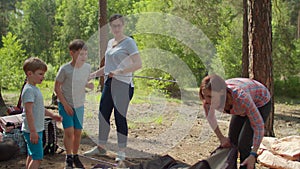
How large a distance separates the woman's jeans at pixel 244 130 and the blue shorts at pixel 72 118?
4.86 feet

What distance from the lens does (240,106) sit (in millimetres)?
2746

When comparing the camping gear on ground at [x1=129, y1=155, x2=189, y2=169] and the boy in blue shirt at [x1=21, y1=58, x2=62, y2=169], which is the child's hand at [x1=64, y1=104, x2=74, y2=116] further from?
the camping gear on ground at [x1=129, y1=155, x2=189, y2=169]

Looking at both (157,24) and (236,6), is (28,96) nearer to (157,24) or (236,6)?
(157,24)

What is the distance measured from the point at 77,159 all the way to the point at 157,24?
24.0 feet

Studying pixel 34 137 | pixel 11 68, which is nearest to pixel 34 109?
pixel 34 137

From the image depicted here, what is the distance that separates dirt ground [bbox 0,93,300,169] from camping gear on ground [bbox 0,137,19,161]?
0.06 m

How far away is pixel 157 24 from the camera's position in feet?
35.2

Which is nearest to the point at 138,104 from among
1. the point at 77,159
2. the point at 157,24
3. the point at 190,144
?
the point at 157,24

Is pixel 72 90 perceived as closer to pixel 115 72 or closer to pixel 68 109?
pixel 68 109

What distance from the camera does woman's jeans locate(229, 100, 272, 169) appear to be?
300 centimetres

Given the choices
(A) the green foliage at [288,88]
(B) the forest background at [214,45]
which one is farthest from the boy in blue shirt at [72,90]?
(A) the green foliage at [288,88]

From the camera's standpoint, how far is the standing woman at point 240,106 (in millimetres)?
2619

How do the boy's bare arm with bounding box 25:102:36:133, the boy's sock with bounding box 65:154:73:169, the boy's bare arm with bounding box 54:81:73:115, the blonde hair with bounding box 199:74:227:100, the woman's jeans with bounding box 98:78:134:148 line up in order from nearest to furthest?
1. the blonde hair with bounding box 199:74:227:100
2. the boy's bare arm with bounding box 25:102:36:133
3. the boy's bare arm with bounding box 54:81:73:115
4. the boy's sock with bounding box 65:154:73:169
5. the woman's jeans with bounding box 98:78:134:148

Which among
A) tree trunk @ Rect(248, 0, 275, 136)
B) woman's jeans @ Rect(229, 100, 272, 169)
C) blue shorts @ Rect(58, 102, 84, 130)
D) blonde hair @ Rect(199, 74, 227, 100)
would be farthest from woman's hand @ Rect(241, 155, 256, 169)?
tree trunk @ Rect(248, 0, 275, 136)
